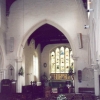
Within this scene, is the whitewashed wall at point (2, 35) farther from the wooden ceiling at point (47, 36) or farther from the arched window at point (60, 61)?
the arched window at point (60, 61)

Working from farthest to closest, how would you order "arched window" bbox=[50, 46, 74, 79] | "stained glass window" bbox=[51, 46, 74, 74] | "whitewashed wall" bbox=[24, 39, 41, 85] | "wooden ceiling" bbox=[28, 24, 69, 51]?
"stained glass window" bbox=[51, 46, 74, 74] < "arched window" bbox=[50, 46, 74, 79] < "wooden ceiling" bbox=[28, 24, 69, 51] < "whitewashed wall" bbox=[24, 39, 41, 85]

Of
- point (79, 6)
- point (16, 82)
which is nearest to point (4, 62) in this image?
point (16, 82)

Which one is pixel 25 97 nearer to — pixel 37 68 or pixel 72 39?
pixel 72 39

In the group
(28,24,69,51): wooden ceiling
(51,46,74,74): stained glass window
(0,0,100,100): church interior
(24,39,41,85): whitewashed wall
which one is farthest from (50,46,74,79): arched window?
(0,0,100,100): church interior

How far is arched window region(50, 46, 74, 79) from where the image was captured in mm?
26406

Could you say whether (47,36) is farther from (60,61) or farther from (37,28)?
(37,28)

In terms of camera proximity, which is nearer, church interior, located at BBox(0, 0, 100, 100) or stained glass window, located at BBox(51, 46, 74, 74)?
church interior, located at BBox(0, 0, 100, 100)

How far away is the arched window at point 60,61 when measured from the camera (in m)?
26.4

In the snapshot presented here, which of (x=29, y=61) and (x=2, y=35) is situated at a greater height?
(x=2, y=35)

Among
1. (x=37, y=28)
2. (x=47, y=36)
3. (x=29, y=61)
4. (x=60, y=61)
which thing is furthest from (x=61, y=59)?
(x=37, y=28)

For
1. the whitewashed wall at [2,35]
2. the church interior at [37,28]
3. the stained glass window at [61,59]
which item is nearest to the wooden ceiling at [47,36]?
the stained glass window at [61,59]

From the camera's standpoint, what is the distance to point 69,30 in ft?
57.2

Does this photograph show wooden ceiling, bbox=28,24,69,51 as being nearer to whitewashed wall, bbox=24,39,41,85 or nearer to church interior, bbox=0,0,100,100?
whitewashed wall, bbox=24,39,41,85

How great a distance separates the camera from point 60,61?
26.7m
